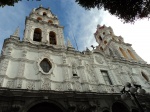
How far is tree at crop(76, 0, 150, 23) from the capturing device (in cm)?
722

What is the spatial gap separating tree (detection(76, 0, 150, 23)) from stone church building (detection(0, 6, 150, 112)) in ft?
21.1

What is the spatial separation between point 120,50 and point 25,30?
15.0m

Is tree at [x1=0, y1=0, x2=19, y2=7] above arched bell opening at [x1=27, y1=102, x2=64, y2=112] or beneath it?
above

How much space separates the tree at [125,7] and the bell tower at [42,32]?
9.01 m

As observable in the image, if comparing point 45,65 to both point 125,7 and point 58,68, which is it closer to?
point 58,68

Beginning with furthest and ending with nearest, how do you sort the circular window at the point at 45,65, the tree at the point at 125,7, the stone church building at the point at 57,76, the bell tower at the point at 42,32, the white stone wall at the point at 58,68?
the bell tower at the point at 42,32 → the circular window at the point at 45,65 → the white stone wall at the point at 58,68 → the stone church building at the point at 57,76 → the tree at the point at 125,7

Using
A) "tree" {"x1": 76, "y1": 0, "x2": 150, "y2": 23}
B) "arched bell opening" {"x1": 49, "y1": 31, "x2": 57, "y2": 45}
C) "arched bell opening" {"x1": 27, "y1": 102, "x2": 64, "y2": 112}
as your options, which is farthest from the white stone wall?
"tree" {"x1": 76, "y1": 0, "x2": 150, "y2": 23}

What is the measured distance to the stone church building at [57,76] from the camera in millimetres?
9992

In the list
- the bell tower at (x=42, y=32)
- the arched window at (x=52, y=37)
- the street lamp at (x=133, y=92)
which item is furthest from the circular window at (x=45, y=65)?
the street lamp at (x=133, y=92)

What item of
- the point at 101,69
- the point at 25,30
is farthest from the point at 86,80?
the point at 25,30

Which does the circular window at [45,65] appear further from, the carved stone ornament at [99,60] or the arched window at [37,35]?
the carved stone ornament at [99,60]

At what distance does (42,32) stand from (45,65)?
5.56 m

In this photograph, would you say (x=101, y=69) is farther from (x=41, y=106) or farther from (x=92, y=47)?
(x=41, y=106)

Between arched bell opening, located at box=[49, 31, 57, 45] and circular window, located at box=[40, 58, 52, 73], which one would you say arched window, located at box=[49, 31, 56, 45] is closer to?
arched bell opening, located at box=[49, 31, 57, 45]
